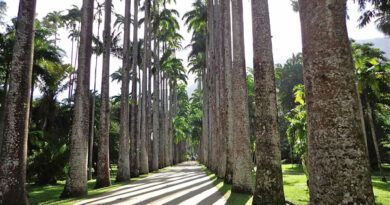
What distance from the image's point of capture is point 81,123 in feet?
37.7

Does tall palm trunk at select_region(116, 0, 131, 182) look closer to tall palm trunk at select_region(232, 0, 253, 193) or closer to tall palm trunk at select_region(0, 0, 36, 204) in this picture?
tall palm trunk at select_region(232, 0, 253, 193)

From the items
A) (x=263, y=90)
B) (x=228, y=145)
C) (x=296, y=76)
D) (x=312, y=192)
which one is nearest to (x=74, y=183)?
(x=228, y=145)

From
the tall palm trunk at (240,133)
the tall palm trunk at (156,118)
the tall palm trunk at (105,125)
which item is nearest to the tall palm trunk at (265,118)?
the tall palm trunk at (240,133)

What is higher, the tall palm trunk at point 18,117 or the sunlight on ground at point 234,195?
the tall palm trunk at point 18,117

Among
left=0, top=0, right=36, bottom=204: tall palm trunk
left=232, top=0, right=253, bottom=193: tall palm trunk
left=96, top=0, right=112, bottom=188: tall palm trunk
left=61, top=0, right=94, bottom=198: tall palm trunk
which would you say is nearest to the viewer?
left=0, top=0, right=36, bottom=204: tall palm trunk

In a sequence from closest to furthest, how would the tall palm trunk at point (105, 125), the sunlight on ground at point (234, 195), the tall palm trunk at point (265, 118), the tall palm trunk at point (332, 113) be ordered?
1. the tall palm trunk at point (332, 113)
2. the tall palm trunk at point (265, 118)
3. the sunlight on ground at point (234, 195)
4. the tall palm trunk at point (105, 125)

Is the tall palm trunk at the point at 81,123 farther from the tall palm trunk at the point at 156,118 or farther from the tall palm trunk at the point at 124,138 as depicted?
the tall palm trunk at the point at 156,118

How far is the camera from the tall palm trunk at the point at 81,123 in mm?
10957

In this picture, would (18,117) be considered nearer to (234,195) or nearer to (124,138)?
(234,195)

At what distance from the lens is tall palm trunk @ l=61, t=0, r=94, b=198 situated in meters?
11.0

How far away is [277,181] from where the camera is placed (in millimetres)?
7172

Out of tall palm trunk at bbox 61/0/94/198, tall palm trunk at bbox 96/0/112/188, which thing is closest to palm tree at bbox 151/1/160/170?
tall palm trunk at bbox 96/0/112/188

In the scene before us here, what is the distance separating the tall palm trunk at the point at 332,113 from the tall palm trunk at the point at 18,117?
26.4 feet

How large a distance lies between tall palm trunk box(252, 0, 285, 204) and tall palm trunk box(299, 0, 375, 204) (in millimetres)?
3622
